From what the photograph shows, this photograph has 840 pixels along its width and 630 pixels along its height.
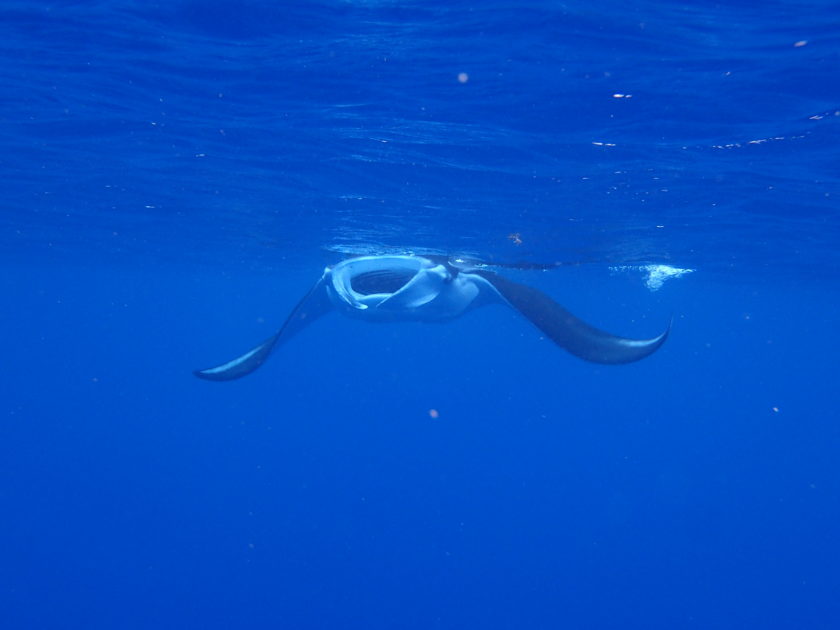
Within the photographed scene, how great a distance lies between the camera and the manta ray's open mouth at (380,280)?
399 inches

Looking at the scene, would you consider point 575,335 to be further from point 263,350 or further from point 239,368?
point 239,368

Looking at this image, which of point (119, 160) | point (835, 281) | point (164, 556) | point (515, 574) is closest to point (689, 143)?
point (119, 160)

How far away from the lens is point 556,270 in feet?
75.7

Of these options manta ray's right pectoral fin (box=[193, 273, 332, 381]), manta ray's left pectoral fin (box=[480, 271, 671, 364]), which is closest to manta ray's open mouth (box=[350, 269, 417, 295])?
manta ray's right pectoral fin (box=[193, 273, 332, 381])

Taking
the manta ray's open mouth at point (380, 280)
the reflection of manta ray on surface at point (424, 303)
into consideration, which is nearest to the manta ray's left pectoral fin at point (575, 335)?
the reflection of manta ray on surface at point (424, 303)

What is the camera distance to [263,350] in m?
9.15

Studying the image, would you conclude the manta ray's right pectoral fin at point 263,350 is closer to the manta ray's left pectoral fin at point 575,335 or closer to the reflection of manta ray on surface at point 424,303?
the reflection of manta ray on surface at point 424,303

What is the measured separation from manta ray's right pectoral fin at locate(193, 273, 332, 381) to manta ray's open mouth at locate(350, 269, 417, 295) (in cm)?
57

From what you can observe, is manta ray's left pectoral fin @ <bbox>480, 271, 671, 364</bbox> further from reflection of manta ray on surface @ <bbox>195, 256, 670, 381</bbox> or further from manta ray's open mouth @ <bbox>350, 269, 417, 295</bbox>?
manta ray's open mouth @ <bbox>350, 269, 417, 295</bbox>

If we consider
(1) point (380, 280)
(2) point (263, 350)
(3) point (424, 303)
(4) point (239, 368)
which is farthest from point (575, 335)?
(4) point (239, 368)

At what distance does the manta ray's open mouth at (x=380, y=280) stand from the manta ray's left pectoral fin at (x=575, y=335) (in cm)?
169

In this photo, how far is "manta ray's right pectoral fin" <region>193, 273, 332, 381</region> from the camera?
905 cm

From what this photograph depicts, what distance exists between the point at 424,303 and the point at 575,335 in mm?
2072

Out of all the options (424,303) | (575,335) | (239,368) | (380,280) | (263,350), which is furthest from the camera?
(380,280)
